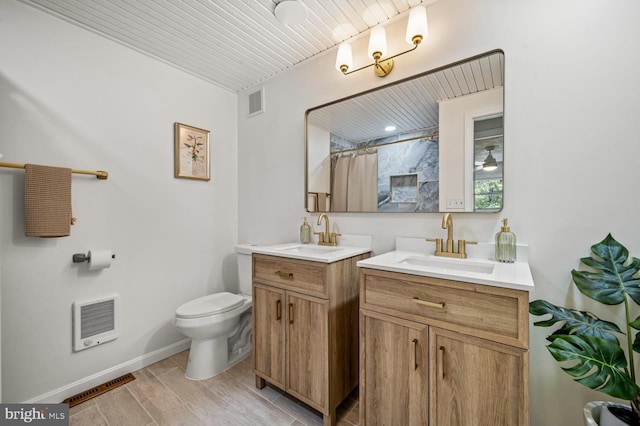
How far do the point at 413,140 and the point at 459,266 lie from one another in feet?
2.53

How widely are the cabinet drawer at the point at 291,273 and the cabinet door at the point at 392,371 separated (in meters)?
0.29

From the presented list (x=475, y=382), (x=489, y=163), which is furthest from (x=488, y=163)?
(x=475, y=382)

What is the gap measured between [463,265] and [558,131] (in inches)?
Answer: 29.9

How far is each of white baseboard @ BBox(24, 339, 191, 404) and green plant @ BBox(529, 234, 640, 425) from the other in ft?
8.13

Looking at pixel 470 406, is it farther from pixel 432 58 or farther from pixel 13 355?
pixel 13 355

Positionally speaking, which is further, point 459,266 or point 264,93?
point 264,93

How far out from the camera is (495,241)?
1.35m

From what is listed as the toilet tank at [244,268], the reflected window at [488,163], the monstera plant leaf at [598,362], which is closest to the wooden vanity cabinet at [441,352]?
the monstera plant leaf at [598,362]

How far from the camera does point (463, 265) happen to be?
4.44ft

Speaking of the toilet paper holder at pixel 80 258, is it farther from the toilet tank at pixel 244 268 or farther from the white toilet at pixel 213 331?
the toilet tank at pixel 244 268

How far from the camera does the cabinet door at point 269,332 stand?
159 centimetres

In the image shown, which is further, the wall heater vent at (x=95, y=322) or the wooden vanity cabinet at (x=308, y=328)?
the wall heater vent at (x=95, y=322)

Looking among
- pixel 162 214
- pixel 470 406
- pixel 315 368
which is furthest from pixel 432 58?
pixel 162 214

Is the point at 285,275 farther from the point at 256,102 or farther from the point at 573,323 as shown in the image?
the point at 256,102
